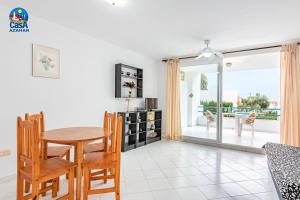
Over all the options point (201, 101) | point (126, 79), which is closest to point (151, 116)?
point (126, 79)

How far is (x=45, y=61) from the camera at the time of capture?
9.21 ft

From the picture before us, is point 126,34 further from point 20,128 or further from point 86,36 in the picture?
point 20,128

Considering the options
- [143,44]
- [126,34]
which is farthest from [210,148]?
[126,34]

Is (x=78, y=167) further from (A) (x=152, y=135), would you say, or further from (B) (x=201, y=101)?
(B) (x=201, y=101)

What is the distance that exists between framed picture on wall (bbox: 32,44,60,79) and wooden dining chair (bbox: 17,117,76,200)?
1.27 m

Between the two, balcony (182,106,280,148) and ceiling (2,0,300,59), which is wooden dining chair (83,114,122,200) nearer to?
ceiling (2,0,300,59)

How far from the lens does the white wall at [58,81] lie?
2.38 m

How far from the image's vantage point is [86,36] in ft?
11.3

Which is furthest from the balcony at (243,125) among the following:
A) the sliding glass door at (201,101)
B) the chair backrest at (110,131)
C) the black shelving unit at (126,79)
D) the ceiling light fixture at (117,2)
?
the ceiling light fixture at (117,2)

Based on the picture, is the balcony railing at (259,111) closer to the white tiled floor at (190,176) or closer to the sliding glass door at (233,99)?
the sliding glass door at (233,99)

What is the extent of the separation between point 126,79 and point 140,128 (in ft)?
4.59

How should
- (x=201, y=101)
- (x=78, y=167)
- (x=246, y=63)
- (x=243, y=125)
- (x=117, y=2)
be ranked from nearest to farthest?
(x=78, y=167) < (x=117, y=2) < (x=201, y=101) < (x=246, y=63) < (x=243, y=125)

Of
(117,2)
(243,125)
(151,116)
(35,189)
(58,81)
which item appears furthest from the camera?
(243,125)

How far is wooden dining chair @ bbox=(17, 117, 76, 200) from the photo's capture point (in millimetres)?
1531
